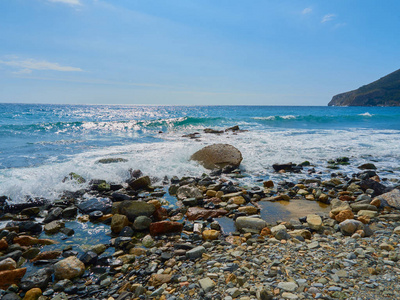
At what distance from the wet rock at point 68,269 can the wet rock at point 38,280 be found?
0.12m

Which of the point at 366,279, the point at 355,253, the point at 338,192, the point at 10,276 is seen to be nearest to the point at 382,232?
the point at 355,253

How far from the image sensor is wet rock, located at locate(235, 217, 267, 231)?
5.13 metres

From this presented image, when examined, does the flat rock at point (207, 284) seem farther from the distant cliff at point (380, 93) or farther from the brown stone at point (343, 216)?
the distant cliff at point (380, 93)

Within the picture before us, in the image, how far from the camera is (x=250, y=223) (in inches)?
203

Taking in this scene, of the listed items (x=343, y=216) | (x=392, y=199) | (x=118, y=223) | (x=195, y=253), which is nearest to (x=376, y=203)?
(x=392, y=199)

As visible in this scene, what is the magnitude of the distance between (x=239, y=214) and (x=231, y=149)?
5902 millimetres

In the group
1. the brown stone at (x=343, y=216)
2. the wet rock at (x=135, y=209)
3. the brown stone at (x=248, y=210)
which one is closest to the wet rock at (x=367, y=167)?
the brown stone at (x=343, y=216)

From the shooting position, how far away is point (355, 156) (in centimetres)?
1372

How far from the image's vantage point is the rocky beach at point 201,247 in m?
3.11

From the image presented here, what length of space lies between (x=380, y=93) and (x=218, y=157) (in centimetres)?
13736

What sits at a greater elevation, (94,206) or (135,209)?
(135,209)

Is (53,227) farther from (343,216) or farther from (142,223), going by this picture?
(343,216)

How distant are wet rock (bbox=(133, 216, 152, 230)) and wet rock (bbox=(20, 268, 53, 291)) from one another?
176 cm

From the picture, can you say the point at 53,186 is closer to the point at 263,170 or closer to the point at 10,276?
the point at 10,276
